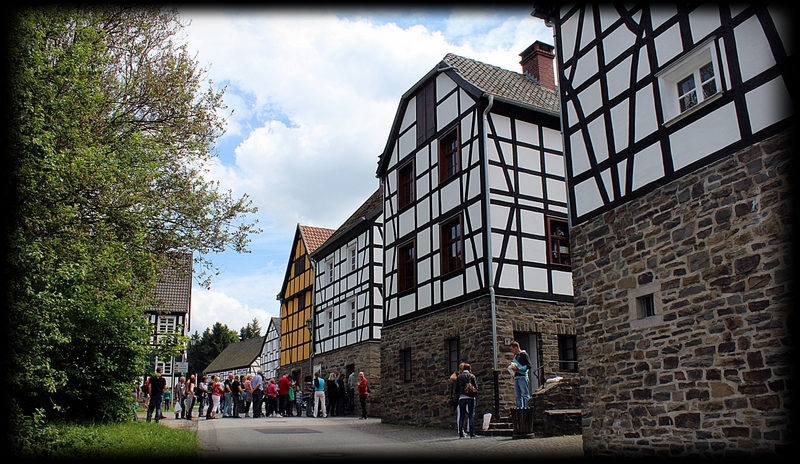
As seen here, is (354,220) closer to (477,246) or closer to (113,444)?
(477,246)

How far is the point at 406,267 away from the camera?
19484 mm

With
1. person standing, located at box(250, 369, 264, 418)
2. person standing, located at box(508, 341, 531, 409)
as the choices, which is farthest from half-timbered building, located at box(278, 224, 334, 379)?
person standing, located at box(508, 341, 531, 409)

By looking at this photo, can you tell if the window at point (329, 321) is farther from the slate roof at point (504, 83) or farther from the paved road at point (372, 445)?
the slate roof at point (504, 83)

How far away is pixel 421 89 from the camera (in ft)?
64.4

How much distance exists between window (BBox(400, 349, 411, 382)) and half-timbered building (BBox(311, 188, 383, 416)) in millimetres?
3669

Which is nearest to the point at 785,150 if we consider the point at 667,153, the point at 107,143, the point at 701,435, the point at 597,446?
the point at 667,153

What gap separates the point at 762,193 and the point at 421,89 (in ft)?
41.8

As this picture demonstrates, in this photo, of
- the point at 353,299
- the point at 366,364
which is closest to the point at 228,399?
the point at 366,364

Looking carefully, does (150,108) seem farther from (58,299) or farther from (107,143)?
(58,299)

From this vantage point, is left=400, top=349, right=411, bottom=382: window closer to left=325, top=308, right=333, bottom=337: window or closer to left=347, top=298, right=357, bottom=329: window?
left=347, top=298, right=357, bottom=329: window

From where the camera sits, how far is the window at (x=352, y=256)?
26.8 meters

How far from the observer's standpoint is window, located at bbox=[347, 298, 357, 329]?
26.1 meters

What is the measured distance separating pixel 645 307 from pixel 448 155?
8.99m

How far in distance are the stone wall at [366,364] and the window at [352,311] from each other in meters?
0.98
